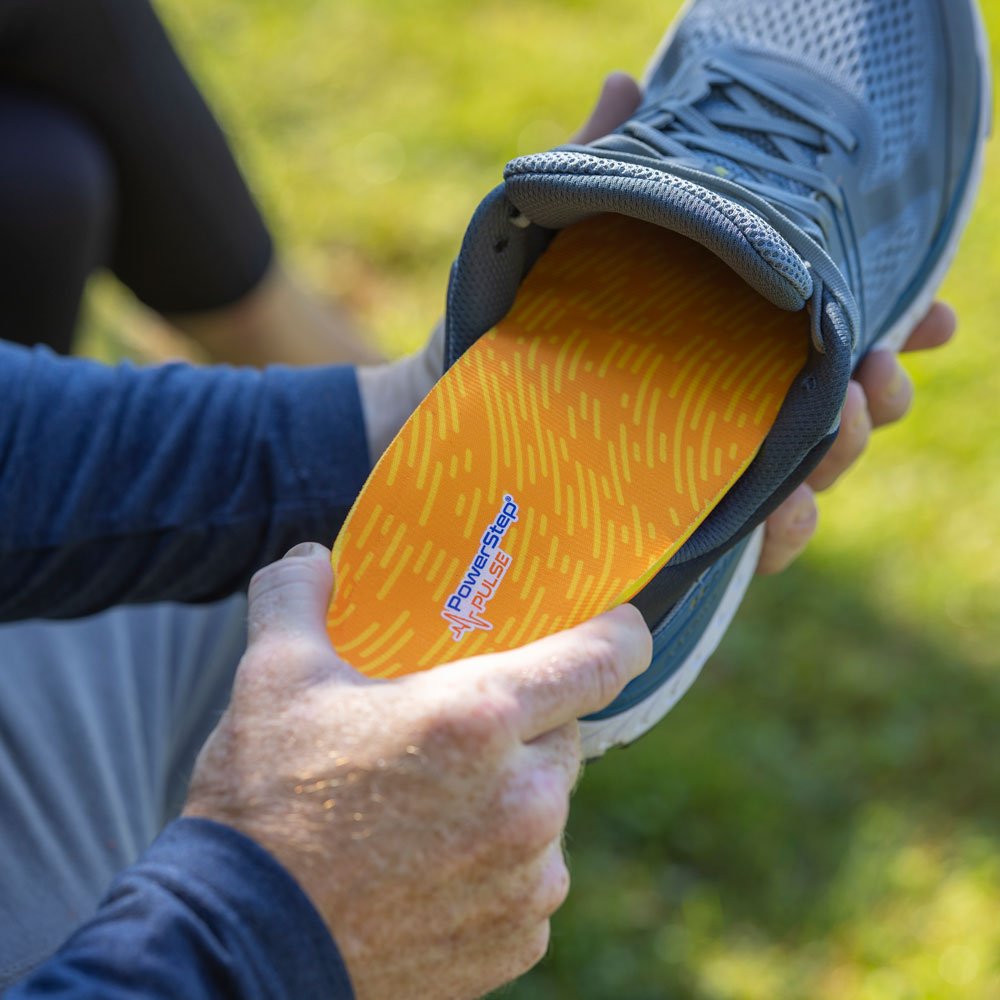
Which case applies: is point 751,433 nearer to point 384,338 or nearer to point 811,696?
point 811,696

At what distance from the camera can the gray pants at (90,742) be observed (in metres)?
0.67

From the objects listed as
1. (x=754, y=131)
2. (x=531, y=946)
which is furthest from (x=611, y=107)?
(x=531, y=946)

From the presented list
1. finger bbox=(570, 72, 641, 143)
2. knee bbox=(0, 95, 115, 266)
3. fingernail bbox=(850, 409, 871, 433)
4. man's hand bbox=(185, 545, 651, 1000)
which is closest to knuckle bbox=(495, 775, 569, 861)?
man's hand bbox=(185, 545, 651, 1000)

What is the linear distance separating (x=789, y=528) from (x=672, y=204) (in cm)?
32

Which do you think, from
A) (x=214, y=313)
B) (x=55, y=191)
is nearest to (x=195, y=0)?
(x=214, y=313)

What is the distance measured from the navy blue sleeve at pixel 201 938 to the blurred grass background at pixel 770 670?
653mm

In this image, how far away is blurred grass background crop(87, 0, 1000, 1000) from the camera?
1.06 meters

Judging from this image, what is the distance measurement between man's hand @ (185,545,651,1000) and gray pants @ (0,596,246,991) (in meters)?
0.25

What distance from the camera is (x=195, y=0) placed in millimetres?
2199

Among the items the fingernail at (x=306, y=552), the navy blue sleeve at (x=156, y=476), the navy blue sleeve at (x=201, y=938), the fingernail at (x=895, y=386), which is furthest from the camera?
the fingernail at (x=895, y=386)

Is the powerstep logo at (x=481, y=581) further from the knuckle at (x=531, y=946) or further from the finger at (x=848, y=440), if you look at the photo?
the finger at (x=848, y=440)

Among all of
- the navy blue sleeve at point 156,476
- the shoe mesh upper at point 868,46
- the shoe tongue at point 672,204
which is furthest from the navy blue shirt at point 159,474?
the shoe mesh upper at point 868,46

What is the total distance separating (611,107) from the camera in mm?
925

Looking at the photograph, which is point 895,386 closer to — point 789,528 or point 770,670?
point 789,528
